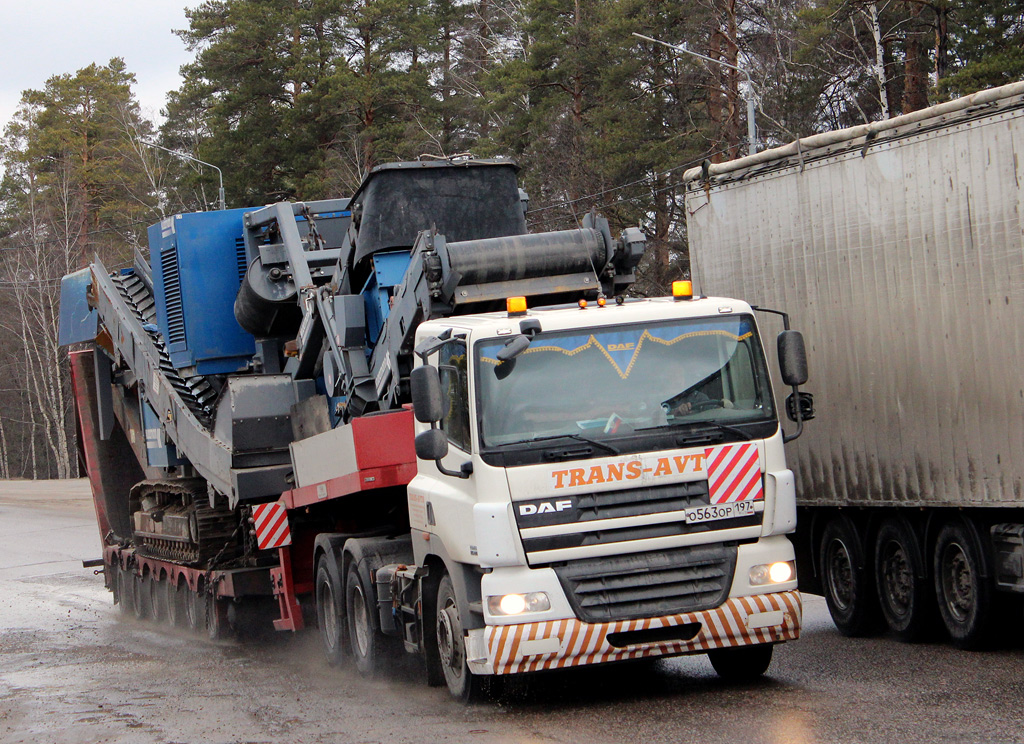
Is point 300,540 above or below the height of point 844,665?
above

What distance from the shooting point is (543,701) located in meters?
8.13

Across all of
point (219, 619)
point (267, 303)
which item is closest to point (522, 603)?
point (267, 303)

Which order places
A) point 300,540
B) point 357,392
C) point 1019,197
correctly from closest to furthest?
1. point 1019,197
2. point 357,392
3. point 300,540

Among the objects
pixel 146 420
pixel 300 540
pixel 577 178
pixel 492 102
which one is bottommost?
pixel 300 540

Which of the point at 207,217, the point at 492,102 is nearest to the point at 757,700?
the point at 207,217

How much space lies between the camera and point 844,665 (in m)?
8.70

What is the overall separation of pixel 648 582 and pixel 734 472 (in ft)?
2.64

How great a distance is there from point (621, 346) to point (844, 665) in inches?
105

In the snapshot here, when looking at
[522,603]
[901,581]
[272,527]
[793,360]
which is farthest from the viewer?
[272,527]

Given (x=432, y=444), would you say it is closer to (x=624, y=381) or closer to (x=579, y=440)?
(x=579, y=440)

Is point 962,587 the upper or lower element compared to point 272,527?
lower

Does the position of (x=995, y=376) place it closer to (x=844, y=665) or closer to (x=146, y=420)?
(x=844, y=665)

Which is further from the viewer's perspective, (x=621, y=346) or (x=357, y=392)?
(x=357, y=392)

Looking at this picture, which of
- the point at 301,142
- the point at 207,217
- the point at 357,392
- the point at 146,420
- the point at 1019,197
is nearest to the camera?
the point at 1019,197
